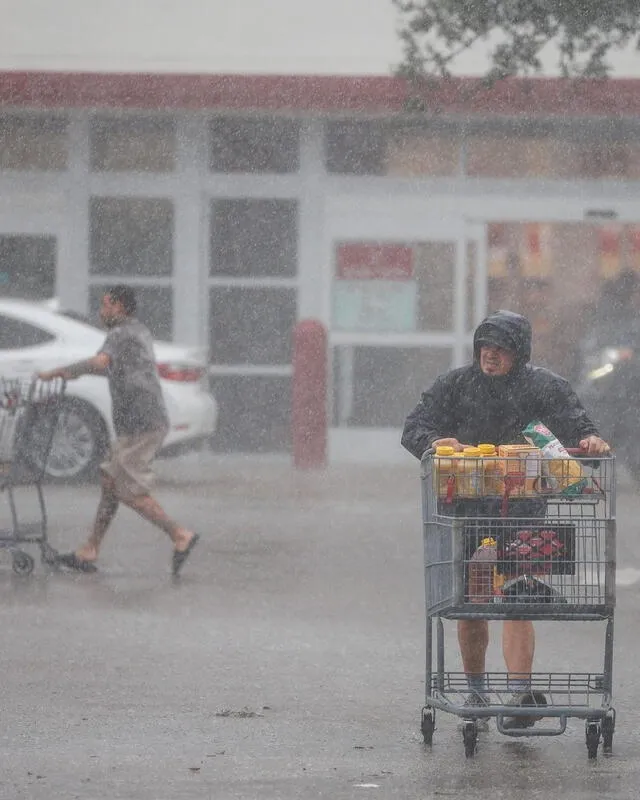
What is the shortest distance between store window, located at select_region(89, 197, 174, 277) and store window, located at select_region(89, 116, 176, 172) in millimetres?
368

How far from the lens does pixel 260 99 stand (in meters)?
19.4

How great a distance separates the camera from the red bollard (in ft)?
60.4

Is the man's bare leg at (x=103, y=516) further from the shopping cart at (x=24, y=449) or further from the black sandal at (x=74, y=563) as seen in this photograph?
the shopping cart at (x=24, y=449)

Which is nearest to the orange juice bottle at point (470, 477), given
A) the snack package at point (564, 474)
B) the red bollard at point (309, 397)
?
the snack package at point (564, 474)

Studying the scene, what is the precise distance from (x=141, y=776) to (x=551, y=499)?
5.19 feet

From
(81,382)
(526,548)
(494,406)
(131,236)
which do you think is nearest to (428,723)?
(526,548)

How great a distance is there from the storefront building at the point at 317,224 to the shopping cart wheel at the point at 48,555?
9.13 m

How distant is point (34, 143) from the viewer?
796 inches

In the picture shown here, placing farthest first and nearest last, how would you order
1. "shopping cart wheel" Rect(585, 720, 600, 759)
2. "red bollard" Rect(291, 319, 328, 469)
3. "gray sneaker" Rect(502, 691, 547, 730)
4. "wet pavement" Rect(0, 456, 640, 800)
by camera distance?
"red bollard" Rect(291, 319, 328, 469), "gray sneaker" Rect(502, 691, 547, 730), "shopping cart wheel" Rect(585, 720, 600, 759), "wet pavement" Rect(0, 456, 640, 800)

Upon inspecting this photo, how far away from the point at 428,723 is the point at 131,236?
46.9 ft

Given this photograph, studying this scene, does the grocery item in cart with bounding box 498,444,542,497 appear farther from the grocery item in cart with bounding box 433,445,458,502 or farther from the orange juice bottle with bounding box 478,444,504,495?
the grocery item in cart with bounding box 433,445,458,502

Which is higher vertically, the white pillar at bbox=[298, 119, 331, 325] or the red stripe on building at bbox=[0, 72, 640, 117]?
the red stripe on building at bbox=[0, 72, 640, 117]

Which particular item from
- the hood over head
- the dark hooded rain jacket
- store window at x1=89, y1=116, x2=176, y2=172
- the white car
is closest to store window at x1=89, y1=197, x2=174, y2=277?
store window at x1=89, y1=116, x2=176, y2=172

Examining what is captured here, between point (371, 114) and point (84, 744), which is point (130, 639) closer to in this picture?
point (84, 744)
